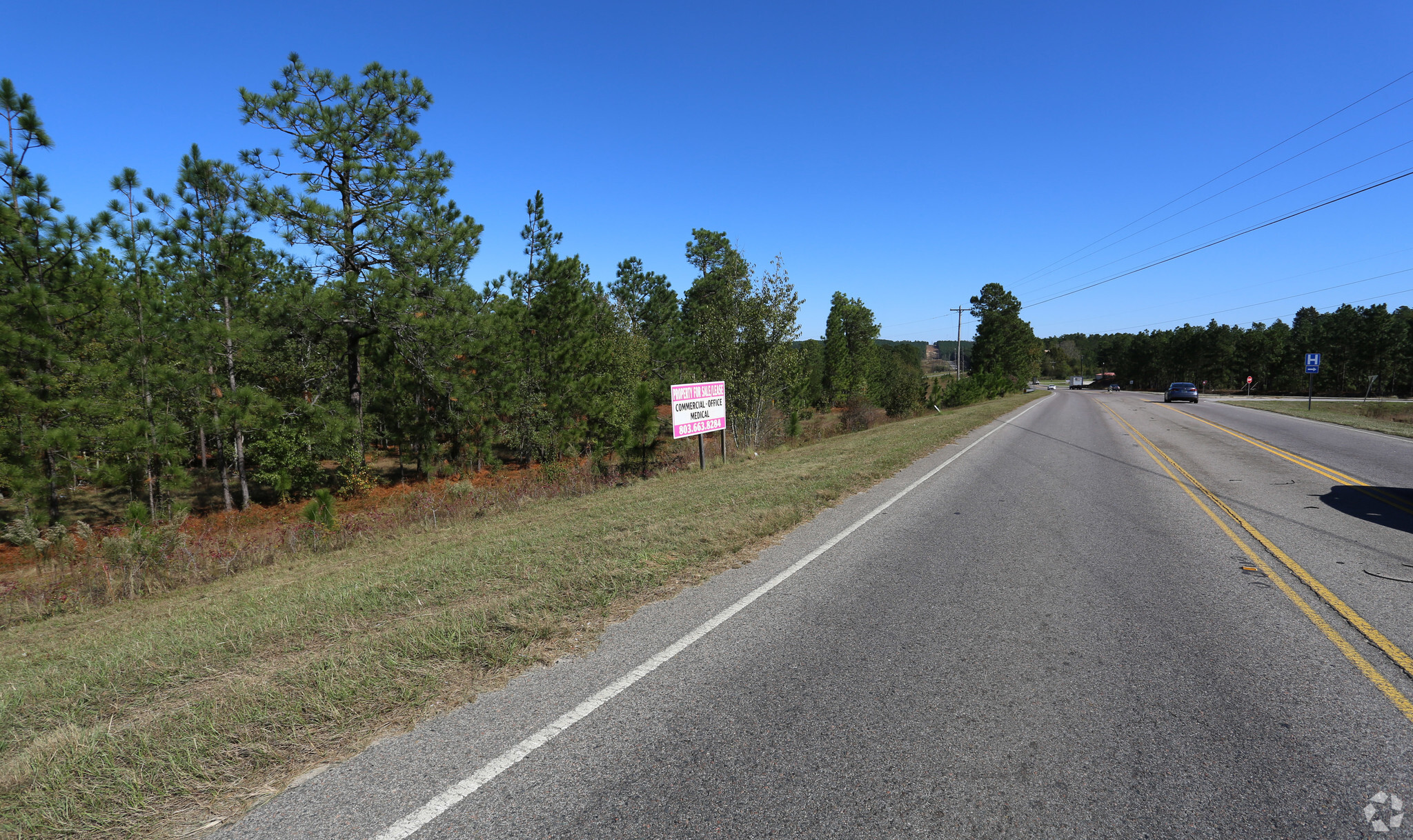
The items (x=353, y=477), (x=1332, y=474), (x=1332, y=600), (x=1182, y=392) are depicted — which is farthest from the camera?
(x=1182, y=392)

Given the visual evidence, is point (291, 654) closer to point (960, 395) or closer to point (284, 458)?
point (284, 458)

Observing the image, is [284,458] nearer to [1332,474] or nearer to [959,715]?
[959,715]

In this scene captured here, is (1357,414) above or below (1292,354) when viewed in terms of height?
below

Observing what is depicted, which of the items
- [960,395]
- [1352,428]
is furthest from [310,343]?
[960,395]

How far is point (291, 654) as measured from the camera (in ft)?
15.6

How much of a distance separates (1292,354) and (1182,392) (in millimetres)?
49244

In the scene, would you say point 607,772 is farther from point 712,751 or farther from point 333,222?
point 333,222

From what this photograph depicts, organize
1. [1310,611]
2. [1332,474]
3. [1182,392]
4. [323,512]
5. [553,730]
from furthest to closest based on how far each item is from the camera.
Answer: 1. [1182,392]
2. [323,512]
3. [1332,474]
4. [1310,611]
5. [553,730]

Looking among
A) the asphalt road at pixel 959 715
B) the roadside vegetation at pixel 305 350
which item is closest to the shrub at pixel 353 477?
the roadside vegetation at pixel 305 350

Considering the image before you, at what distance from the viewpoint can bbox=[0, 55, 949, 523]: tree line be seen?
14117 mm

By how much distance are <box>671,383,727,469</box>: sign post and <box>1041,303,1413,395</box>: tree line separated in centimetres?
6524

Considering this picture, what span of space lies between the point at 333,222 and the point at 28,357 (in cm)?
748

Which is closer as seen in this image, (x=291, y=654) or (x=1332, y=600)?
(x=291, y=654)

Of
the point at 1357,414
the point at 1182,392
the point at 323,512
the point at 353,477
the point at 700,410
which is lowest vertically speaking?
the point at 353,477
